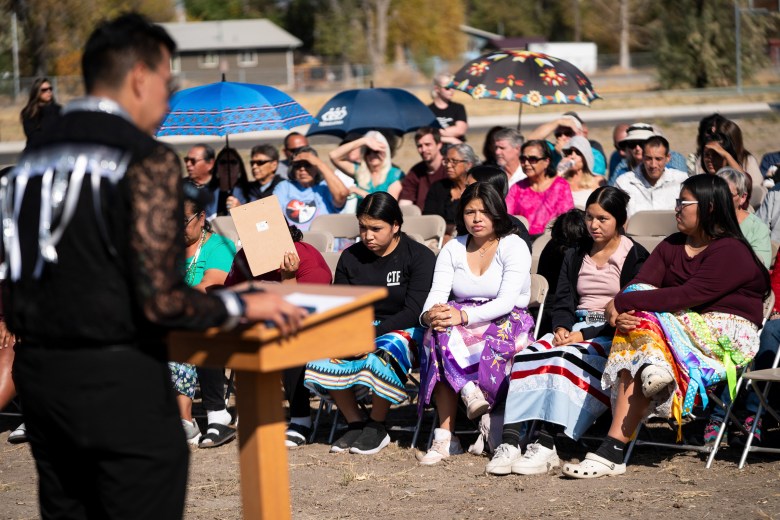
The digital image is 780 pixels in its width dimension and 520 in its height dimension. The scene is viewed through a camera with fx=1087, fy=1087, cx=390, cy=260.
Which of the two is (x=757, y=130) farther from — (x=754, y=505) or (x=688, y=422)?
(x=754, y=505)

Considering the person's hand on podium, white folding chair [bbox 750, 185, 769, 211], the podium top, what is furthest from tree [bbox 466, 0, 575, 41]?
the person's hand on podium

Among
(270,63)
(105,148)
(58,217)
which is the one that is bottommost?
(270,63)

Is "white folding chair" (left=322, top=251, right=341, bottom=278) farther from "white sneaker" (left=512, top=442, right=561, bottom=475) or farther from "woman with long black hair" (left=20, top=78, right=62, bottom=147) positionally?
"woman with long black hair" (left=20, top=78, right=62, bottom=147)

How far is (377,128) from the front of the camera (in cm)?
1057

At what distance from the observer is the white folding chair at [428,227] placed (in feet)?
28.0

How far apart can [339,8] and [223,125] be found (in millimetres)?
59935

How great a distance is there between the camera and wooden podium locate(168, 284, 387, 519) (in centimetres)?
292

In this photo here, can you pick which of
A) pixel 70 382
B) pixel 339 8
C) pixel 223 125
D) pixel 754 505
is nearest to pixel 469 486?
pixel 754 505

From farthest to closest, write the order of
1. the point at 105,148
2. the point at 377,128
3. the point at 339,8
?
the point at 339,8 < the point at 377,128 < the point at 105,148

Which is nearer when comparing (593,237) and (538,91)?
(593,237)

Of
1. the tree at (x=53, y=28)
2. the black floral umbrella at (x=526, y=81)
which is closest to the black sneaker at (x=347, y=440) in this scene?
the black floral umbrella at (x=526, y=81)

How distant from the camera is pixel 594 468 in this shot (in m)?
5.71

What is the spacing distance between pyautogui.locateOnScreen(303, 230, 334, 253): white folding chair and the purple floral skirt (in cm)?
173

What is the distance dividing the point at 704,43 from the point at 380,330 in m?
30.9
